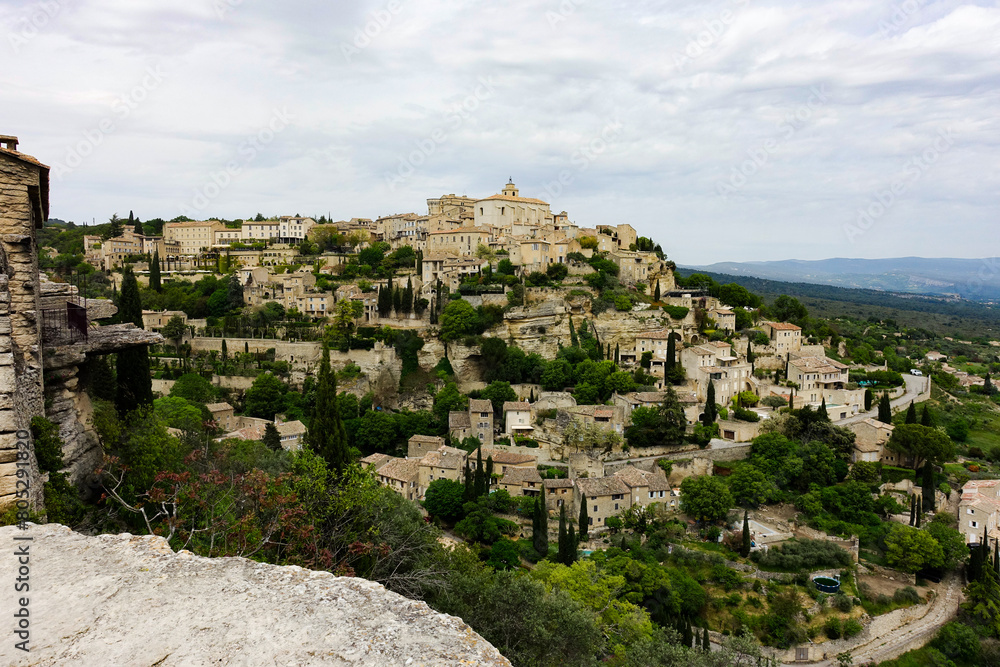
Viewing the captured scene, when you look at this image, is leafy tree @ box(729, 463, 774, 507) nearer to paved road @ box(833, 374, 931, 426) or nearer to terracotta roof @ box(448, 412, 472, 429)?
paved road @ box(833, 374, 931, 426)

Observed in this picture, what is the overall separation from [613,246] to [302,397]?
32.2 m

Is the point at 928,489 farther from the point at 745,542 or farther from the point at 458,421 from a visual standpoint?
the point at 458,421

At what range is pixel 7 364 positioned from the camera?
21.9ft

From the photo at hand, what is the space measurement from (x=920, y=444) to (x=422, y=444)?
89.6 feet

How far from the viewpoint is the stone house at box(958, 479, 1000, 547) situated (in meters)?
28.7

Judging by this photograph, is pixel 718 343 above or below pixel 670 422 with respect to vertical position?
above

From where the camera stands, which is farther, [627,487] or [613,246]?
[613,246]

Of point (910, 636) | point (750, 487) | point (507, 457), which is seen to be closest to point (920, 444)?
point (750, 487)

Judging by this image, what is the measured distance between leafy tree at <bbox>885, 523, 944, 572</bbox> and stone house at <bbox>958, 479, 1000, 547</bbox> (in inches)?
132

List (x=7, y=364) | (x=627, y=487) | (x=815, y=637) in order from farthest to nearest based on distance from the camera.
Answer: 1. (x=627, y=487)
2. (x=815, y=637)
3. (x=7, y=364)

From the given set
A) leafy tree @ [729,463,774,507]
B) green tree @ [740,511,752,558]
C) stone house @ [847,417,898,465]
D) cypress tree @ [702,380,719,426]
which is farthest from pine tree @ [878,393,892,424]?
green tree @ [740,511,752,558]

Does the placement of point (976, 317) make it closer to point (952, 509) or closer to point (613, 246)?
point (613, 246)

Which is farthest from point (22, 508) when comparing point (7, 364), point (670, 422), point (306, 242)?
point (306, 242)

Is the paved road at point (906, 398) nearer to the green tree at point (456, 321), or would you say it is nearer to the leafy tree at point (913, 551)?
the leafy tree at point (913, 551)
